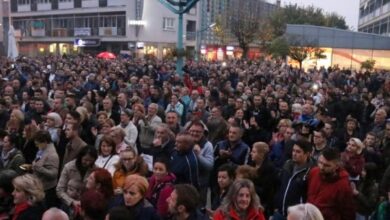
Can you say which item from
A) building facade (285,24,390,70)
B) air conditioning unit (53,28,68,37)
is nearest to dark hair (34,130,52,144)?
building facade (285,24,390,70)

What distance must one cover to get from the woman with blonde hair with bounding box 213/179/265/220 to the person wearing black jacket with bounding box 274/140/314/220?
82 centimetres

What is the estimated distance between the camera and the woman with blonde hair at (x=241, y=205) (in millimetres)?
4781

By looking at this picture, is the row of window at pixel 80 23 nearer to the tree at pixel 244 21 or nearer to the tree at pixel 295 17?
the tree at pixel 244 21

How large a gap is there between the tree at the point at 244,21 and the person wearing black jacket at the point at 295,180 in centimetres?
4411

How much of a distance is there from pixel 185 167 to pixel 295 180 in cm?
136

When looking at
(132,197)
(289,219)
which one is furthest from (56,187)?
(289,219)

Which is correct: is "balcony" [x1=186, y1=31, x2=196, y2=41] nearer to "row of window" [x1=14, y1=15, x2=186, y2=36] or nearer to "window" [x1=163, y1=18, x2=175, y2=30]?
"row of window" [x1=14, y1=15, x2=186, y2=36]

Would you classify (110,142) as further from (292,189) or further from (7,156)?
(292,189)

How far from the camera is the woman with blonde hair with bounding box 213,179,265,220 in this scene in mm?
4781

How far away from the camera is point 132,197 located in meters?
4.73

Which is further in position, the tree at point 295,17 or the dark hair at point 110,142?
the tree at point 295,17

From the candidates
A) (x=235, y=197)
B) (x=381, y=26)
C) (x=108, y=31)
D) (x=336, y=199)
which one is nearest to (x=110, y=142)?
(x=235, y=197)

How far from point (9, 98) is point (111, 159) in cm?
581

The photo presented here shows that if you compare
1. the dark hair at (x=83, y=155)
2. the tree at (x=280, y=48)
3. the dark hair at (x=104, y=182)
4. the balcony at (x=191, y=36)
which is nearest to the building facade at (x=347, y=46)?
the tree at (x=280, y=48)
